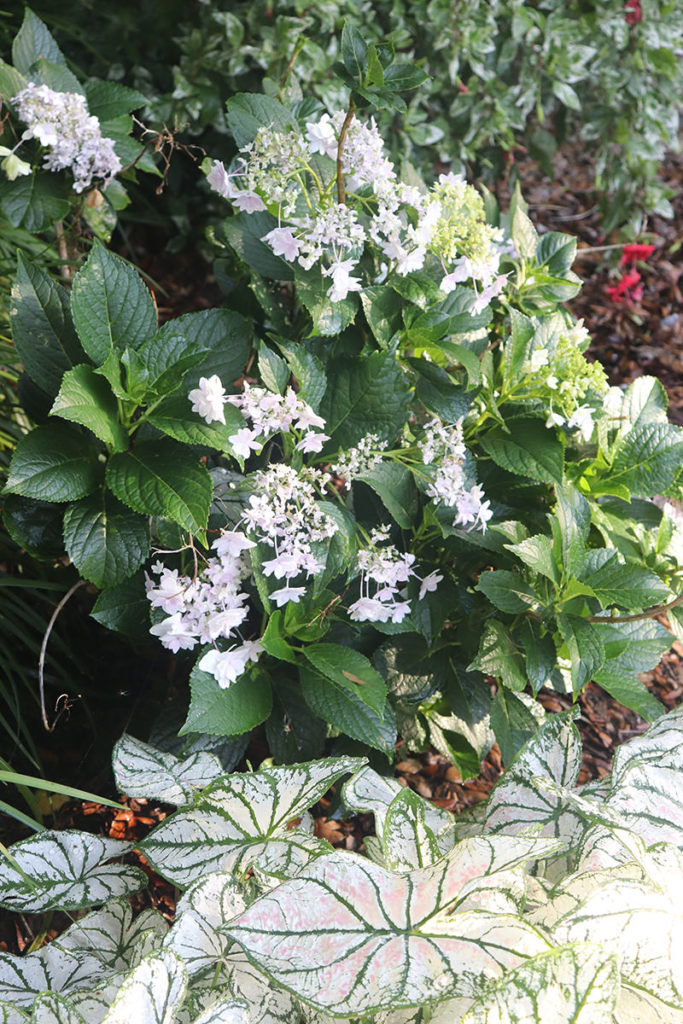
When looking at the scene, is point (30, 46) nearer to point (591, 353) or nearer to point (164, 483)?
point (164, 483)

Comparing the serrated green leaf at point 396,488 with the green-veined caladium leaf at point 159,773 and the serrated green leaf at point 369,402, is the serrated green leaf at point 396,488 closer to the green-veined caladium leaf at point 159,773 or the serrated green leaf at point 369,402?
the serrated green leaf at point 369,402

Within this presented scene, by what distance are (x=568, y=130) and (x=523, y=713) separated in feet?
8.00

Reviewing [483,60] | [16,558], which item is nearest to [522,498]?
[16,558]

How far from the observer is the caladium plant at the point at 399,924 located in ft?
2.24

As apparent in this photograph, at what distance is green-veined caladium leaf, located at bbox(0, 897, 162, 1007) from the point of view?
899 mm

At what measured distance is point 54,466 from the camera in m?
1.14

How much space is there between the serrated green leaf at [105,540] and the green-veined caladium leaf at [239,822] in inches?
13.2

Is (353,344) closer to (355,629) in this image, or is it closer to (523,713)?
(355,629)

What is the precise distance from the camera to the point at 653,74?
2734 millimetres

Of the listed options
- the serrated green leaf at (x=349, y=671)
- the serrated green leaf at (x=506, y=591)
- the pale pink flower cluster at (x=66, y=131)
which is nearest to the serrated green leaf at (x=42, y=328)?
the pale pink flower cluster at (x=66, y=131)

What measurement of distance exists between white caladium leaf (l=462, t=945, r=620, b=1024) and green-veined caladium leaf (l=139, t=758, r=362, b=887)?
30 centimetres

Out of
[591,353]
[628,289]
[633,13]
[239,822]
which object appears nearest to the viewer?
[239,822]

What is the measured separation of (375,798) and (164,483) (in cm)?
47

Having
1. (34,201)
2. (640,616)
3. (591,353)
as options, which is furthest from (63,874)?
(591,353)
